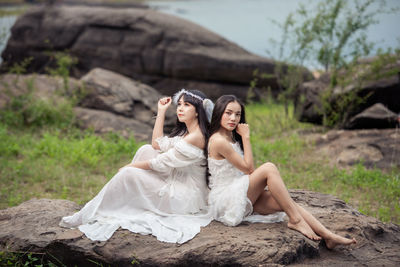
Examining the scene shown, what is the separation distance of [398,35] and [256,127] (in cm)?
324

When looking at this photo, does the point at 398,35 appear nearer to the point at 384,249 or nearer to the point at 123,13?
the point at 384,249

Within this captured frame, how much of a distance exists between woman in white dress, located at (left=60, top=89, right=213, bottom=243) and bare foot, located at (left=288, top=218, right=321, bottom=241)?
0.75 meters

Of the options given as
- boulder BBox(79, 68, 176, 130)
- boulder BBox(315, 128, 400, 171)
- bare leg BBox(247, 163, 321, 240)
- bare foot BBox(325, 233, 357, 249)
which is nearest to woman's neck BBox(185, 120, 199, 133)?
bare leg BBox(247, 163, 321, 240)

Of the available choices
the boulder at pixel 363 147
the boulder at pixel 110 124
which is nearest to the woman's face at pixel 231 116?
the boulder at pixel 363 147

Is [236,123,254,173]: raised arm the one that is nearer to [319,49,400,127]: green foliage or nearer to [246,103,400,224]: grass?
[246,103,400,224]: grass

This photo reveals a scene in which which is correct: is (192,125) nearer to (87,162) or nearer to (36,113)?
(87,162)

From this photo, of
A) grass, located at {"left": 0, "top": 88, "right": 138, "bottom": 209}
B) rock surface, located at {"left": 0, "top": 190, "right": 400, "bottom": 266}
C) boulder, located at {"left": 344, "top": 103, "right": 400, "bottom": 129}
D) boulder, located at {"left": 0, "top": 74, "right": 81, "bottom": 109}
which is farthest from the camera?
boulder, located at {"left": 0, "top": 74, "right": 81, "bottom": 109}

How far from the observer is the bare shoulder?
156 inches

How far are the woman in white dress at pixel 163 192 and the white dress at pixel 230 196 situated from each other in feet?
0.37

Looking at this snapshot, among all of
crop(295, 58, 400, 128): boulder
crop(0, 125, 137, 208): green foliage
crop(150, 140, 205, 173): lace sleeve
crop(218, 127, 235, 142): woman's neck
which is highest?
crop(295, 58, 400, 128): boulder

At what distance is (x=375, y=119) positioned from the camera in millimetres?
7977

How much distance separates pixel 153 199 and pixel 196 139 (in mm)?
671

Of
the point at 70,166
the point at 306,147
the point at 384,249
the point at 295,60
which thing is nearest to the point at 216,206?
the point at 384,249

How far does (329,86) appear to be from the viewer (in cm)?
877
